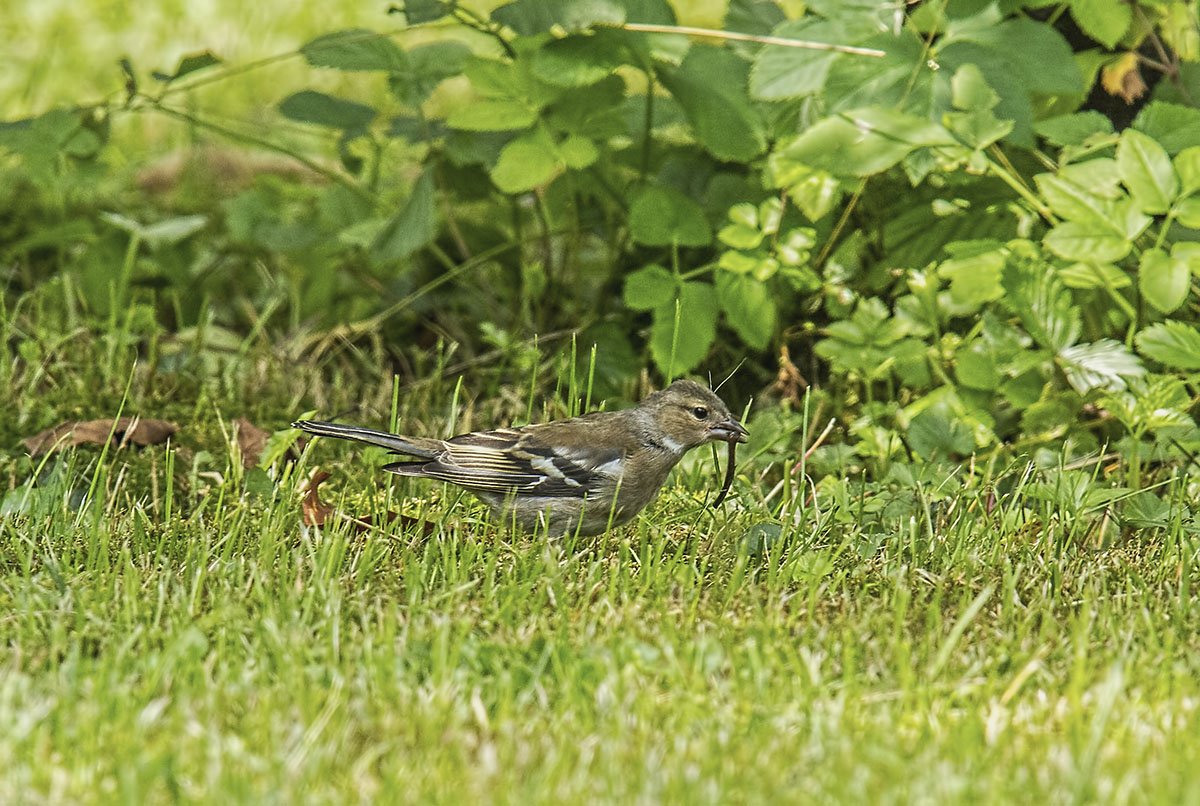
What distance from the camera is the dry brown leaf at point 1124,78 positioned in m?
5.41

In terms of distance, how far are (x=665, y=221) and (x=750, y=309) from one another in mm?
492

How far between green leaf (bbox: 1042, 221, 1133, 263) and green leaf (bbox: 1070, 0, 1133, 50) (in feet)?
2.66

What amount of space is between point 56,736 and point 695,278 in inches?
148

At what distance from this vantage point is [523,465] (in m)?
4.66

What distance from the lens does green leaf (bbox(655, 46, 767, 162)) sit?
17.9ft

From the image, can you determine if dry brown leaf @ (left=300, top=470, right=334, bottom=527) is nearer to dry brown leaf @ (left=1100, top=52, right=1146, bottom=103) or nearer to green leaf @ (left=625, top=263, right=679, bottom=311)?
green leaf @ (left=625, top=263, right=679, bottom=311)

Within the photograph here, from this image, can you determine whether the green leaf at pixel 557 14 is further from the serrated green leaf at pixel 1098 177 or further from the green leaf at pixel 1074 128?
the serrated green leaf at pixel 1098 177

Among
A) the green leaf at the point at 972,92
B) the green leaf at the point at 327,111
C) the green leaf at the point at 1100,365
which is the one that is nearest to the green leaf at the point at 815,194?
the green leaf at the point at 972,92

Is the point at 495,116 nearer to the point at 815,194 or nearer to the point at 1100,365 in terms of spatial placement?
the point at 815,194

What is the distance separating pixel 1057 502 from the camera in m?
4.46

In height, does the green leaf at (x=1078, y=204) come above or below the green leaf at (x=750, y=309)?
above

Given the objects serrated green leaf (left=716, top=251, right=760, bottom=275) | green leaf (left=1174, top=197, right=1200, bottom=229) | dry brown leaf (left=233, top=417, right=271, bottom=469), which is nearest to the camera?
green leaf (left=1174, top=197, right=1200, bottom=229)

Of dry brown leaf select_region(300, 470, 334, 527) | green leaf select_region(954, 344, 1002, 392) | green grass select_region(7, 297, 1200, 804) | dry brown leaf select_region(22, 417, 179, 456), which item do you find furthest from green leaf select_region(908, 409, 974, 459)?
dry brown leaf select_region(22, 417, 179, 456)

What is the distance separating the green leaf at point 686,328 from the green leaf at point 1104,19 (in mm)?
1612
